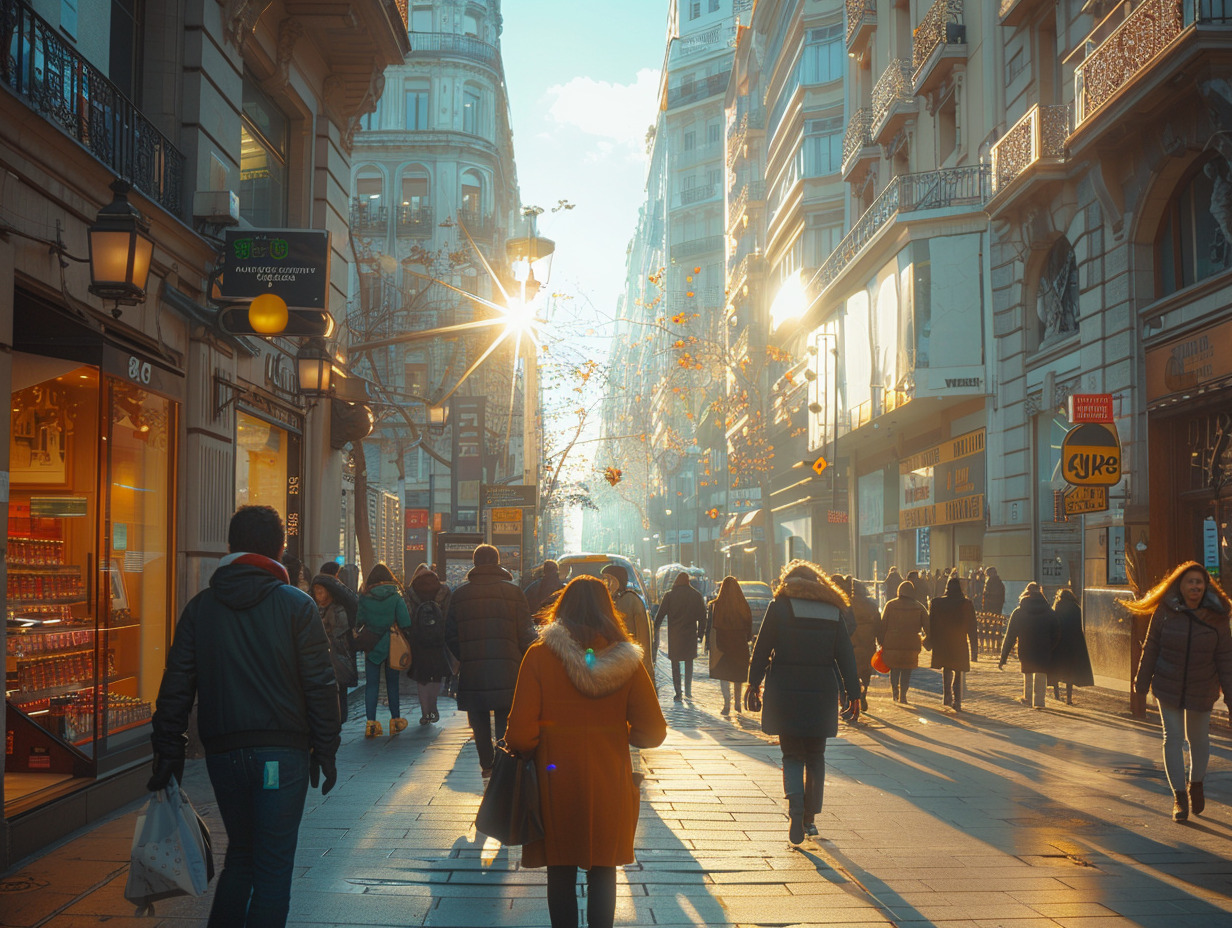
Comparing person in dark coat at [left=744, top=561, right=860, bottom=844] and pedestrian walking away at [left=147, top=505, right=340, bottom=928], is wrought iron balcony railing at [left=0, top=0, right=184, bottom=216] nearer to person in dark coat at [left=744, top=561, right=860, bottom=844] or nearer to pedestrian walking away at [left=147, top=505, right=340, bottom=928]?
pedestrian walking away at [left=147, top=505, right=340, bottom=928]

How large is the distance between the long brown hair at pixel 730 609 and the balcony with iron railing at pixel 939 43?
16.2 m

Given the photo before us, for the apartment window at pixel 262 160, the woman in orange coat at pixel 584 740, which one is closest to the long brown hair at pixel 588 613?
the woman in orange coat at pixel 584 740

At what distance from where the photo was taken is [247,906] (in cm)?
475

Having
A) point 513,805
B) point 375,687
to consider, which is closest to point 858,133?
point 375,687

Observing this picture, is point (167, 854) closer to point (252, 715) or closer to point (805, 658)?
point (252, 715)

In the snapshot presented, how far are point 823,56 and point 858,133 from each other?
740 centimetres

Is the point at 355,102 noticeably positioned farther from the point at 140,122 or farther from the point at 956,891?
the point at 956,891

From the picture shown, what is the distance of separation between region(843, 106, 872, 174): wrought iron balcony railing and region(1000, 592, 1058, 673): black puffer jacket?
2095 centimetres

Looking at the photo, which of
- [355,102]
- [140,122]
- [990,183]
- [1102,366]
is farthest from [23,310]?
[990,183]

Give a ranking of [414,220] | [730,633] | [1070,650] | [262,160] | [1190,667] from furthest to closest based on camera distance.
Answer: [414,220], [1070,650], [730,633], [262,160], [1190,667]

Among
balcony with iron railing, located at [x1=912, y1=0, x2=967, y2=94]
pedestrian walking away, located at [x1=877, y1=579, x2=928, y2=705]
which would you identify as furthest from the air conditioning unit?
balcony with iron railing, located at [x1=912, y1=0, x2=967, y2=94]

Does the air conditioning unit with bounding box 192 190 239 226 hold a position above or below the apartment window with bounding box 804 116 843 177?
below

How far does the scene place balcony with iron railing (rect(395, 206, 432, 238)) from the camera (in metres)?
53.9

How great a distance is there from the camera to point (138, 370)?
382 inches
